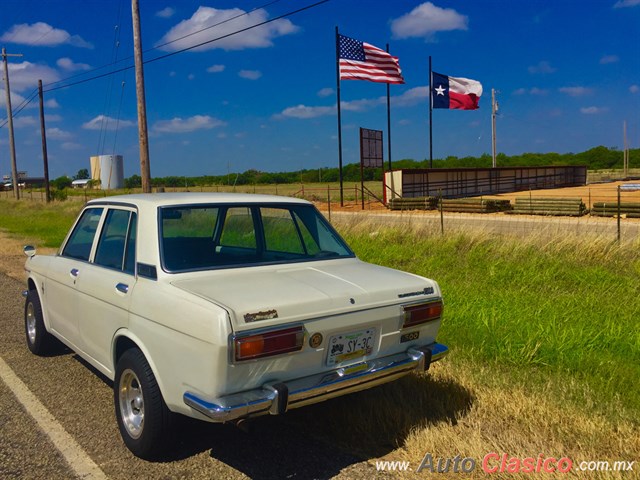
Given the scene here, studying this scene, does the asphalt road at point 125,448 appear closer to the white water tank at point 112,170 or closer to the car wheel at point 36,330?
A: the car wheel at point 36,330

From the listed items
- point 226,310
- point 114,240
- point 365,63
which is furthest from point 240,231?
point 365,63

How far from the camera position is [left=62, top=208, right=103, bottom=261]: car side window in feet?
A: 15.1

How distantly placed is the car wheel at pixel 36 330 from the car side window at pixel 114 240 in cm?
154

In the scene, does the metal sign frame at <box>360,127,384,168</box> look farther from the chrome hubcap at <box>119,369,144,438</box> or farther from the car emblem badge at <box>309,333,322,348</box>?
the car emblem badge at <box>309,333,322,348</box>

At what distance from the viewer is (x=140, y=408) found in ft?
11.8

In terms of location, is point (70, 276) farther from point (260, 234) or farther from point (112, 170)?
point (112, 170)

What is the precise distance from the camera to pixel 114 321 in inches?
150

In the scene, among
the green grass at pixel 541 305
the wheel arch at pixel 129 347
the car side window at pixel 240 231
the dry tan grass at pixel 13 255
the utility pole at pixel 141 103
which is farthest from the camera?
the utility pole at pixel 141 103

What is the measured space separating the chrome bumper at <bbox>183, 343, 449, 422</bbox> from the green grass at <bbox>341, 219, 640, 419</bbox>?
1.44 meters

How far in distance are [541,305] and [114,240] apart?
502 cm

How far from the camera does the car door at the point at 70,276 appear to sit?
14.9 ft

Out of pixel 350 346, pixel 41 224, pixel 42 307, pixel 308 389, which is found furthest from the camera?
pixel 41 224

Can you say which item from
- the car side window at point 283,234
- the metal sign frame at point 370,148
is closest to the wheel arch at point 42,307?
the car side window at point 283,234

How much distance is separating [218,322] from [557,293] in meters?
6.10
